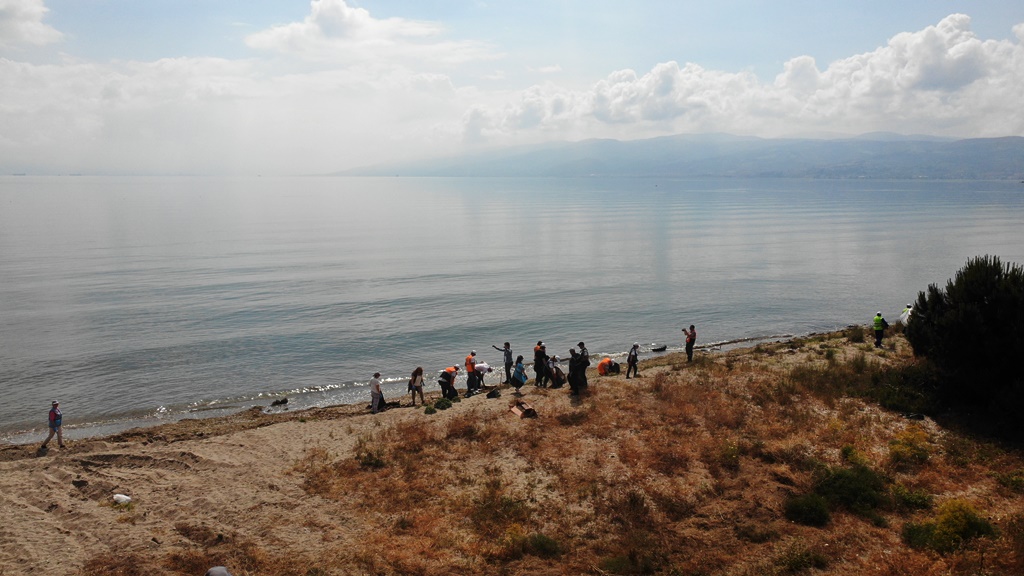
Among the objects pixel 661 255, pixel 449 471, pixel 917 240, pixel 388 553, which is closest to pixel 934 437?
pixel 449 471

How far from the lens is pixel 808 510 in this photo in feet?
47.1

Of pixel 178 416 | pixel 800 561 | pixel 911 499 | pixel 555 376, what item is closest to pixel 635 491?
pixel 800 561

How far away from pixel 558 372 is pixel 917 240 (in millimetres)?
87287

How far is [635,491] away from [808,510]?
4052 mm

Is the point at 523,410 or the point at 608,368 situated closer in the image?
the point at 523,410

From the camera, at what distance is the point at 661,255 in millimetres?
76750

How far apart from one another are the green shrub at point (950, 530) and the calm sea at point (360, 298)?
75.7 feet

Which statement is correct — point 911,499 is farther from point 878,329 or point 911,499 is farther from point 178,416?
point 178,416

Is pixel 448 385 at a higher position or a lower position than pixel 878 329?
lower

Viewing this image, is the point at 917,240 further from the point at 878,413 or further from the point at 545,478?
the point at 545,478

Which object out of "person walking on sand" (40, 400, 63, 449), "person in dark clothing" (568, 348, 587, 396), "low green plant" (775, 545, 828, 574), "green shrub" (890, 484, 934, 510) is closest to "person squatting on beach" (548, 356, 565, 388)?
"person in dark clothing" (568, 348, 587, 396)

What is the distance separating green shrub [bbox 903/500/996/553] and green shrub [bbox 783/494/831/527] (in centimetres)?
162

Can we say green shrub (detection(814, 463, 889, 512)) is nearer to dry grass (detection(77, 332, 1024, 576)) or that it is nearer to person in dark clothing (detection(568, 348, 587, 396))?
dry grass (detection(77, 332, 1024, 576))

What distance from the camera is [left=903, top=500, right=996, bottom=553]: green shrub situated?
502 inches
